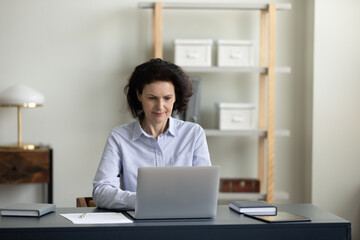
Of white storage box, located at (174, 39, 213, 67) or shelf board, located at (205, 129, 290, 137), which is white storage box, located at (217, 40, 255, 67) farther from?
shelf board, located at (205, 129, 290, 137)

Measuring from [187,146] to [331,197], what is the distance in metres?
2.07

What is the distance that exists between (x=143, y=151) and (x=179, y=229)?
28.2 inches

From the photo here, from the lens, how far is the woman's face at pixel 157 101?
2535 millimetres

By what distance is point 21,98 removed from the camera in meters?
3.93

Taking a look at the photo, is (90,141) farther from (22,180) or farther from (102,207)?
(102,207)

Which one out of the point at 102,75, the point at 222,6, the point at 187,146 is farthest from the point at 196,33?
the point at 187,146

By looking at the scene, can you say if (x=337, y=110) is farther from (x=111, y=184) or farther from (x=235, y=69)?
(x=111, y=184)

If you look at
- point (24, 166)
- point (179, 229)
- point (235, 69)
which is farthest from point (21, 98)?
point (179, 229)

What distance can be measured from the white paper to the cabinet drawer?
6.23 feet

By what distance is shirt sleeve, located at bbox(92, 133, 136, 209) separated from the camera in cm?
222

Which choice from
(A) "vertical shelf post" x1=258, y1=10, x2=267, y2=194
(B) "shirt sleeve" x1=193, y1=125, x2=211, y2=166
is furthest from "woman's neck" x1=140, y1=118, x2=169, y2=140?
(A) "vertical shelf post" x1=258, y1=10, x2=267, y2=194

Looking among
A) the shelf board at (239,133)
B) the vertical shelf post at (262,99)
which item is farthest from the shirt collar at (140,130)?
the vertical shelf post at (262,99)

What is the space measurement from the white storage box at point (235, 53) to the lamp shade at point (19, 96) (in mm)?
1270

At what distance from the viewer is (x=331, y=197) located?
434cm
